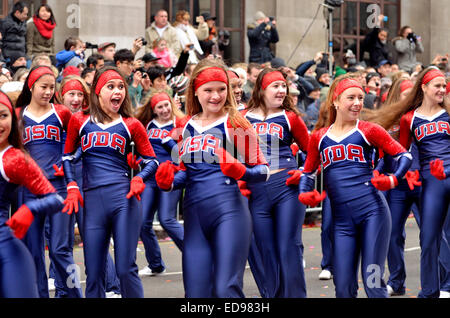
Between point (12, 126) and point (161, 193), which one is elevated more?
point (12, 126)

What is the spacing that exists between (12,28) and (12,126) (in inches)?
316

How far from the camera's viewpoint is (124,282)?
22.8ft

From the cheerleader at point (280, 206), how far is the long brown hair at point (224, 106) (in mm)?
1171

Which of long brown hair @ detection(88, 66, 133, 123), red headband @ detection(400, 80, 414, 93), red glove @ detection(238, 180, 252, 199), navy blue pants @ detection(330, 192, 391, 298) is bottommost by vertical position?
navy blue pants @ detection(330, 192, 391, 298)

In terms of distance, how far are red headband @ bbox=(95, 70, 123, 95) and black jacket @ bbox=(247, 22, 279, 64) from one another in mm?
9363

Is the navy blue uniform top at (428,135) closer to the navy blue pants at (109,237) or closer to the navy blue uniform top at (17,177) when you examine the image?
the navy blue pants at (109,237)

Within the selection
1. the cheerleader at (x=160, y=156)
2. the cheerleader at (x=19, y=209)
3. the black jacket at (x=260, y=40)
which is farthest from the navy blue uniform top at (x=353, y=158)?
the black jacket at (x=260, y=40)

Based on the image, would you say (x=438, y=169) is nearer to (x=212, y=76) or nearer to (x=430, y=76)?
(x=430, y=76)

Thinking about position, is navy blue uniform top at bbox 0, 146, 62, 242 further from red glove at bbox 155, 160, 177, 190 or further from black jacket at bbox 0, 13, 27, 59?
black jacket at bbox 0, 13, 27, 59

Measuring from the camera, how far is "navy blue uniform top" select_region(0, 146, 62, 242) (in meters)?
5.53

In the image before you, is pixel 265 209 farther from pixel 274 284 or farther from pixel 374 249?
pixel 374 249

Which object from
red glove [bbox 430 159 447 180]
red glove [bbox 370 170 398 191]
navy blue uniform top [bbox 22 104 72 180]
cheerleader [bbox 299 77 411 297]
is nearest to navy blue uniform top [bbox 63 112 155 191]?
navy blue uniform top [bbox 22 104 72 180]
